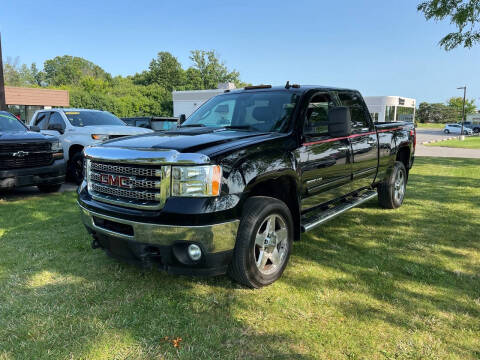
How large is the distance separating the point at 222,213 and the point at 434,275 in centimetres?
235

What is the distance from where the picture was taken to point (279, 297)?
3.15 meters

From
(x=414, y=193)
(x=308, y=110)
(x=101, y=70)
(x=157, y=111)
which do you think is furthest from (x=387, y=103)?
(x=101, y=70)

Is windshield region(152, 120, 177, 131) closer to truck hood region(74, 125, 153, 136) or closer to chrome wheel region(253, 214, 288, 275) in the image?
truck hood region(74, 125, 153, 136)

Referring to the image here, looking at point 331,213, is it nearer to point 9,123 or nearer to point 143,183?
point 143,183

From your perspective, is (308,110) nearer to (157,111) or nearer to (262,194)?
(262,194)

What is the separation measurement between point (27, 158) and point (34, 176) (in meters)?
0.35

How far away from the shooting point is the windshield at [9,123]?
7270 mm

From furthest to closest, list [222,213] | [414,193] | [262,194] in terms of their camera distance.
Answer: [414,193] → [262,194] → [222,213]

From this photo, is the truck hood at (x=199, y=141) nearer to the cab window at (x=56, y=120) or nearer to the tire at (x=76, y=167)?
the tire at (x=76, y=167)

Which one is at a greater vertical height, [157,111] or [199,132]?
[157,111]

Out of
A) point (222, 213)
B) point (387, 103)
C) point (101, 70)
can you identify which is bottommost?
point (222, 213)

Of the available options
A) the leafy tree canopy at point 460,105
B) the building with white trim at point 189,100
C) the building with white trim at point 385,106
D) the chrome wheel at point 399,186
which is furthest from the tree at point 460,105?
the chrome wheel at point 399,186

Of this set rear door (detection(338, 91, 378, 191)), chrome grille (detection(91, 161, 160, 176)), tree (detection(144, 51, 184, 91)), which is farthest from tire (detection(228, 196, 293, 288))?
tree (detection(144, 51, 184, 91))

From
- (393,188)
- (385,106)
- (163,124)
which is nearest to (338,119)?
(393,188)
